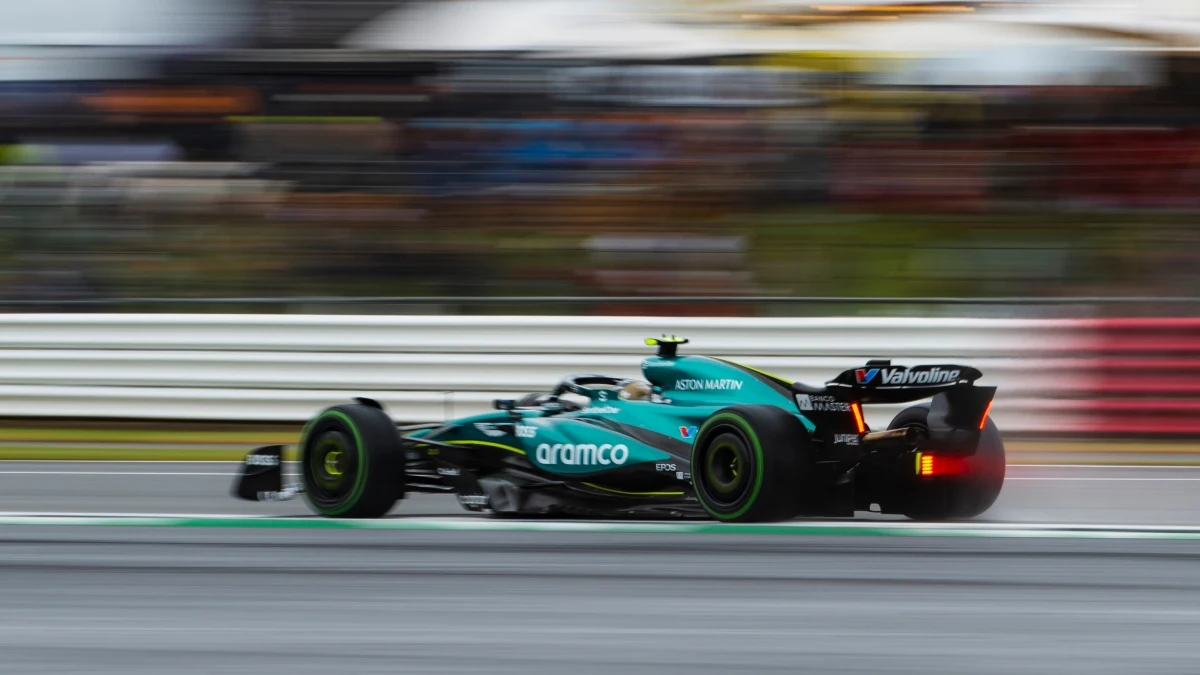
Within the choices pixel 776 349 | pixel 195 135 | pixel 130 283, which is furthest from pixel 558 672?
pixel 195 135

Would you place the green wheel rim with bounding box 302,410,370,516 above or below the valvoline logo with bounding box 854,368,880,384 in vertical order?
below

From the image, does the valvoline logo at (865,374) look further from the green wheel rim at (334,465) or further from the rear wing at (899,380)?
the green wheel rim at (334,465)

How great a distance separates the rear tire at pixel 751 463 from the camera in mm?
6062

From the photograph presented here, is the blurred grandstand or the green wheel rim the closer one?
the green wheel rim

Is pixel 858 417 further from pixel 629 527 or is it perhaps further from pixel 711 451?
pixel 629 527

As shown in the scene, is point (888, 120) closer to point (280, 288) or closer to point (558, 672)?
point (280, 288)

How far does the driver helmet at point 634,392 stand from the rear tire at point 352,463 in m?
0.92

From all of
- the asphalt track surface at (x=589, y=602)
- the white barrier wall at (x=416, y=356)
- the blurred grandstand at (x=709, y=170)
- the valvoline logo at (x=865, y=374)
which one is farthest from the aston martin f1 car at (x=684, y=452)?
the blurred grandstand at (x=709, y=170)

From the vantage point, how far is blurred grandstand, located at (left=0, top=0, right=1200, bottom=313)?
46.8 ft

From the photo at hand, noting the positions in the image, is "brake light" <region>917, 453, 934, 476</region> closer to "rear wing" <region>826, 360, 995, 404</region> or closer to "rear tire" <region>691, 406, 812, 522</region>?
"rear wing" <region>826, 360, 995, 404</region>

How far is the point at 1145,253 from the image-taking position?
46.7 feet

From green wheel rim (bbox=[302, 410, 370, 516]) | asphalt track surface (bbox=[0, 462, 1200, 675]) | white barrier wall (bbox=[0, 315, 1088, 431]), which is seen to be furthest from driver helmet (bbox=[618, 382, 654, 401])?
white barrier wall (bbox=[0, 315, 1088, 431])

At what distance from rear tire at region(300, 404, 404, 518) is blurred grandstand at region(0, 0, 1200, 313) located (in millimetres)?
6785

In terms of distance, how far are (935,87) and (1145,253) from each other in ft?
6.96
